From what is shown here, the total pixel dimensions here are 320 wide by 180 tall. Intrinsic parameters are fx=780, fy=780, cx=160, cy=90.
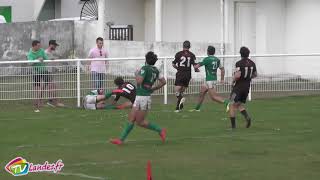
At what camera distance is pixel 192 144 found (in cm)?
1354

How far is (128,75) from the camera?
2106cm

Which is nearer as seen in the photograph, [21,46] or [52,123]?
[52,123]

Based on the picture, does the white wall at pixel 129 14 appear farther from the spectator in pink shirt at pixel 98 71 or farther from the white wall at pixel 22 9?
the spectator in pink shirt at pixel 98 71

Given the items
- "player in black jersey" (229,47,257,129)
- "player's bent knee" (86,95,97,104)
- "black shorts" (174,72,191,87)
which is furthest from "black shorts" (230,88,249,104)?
"player's bent knee" (86,95,97,104)

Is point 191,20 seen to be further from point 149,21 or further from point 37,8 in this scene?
point 37,8

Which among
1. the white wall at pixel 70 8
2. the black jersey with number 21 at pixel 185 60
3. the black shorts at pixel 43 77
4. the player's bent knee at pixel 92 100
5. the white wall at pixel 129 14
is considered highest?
the white wall at pixel 70 8

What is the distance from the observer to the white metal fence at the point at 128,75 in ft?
66.9

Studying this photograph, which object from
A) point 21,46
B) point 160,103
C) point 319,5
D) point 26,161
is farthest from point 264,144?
point 21,46

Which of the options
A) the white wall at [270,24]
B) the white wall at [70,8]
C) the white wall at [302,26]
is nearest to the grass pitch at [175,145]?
the white wall at [302,26]

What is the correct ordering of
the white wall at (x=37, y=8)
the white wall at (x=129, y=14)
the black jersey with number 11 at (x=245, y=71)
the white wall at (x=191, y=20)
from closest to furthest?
1. the black jersey with number 11 at (x=245, y=71)
2. the white wall at (x=191, y=20)
3. the white wall at (x=129, y=14)
4. the white wall at (x=37, y=8)

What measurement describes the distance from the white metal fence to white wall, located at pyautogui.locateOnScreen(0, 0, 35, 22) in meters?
17.4

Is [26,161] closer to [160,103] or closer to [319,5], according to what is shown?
[160,103]

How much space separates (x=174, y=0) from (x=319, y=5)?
6.08m

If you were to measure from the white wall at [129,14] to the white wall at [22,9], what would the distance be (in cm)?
883
